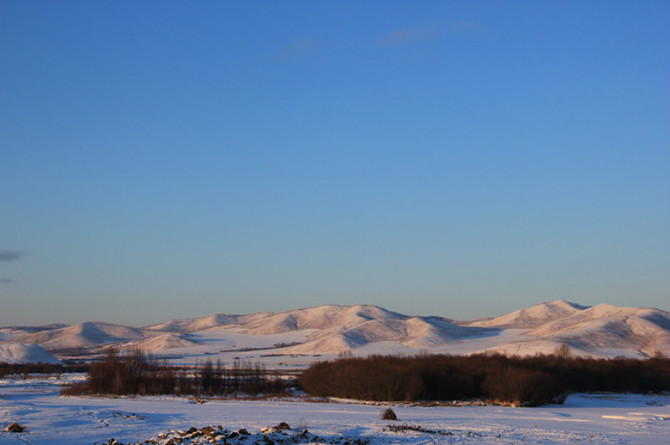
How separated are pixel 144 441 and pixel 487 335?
13093 centimetres

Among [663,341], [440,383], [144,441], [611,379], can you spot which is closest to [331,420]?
[144,441]

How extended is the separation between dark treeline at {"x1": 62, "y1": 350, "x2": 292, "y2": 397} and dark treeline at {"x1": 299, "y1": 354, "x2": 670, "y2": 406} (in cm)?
381

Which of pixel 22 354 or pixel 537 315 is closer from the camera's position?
pixel 22 354

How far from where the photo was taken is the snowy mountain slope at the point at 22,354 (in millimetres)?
100125

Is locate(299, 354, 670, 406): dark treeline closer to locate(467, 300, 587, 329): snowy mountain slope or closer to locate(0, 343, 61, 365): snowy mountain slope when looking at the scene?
locate(0, 343, 61, 365): snowy mountain slope

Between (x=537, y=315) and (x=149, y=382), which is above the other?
(x=537, y=315)

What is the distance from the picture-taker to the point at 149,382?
4400 centimetres

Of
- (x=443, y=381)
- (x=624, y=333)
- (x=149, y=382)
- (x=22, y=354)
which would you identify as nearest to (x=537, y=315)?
(x=624, y=333)

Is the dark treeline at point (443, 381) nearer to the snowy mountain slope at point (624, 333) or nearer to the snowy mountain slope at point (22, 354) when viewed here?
the snowy mountain slope at point (624, 333)

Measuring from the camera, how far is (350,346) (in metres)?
124

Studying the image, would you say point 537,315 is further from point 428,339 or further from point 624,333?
point 624,333

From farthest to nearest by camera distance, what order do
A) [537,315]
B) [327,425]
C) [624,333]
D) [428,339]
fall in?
[537,315] → [428,339] → [624,333] → [327,425]

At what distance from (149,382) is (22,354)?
69.2m

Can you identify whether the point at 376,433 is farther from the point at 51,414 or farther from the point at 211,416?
the point at 51,414
